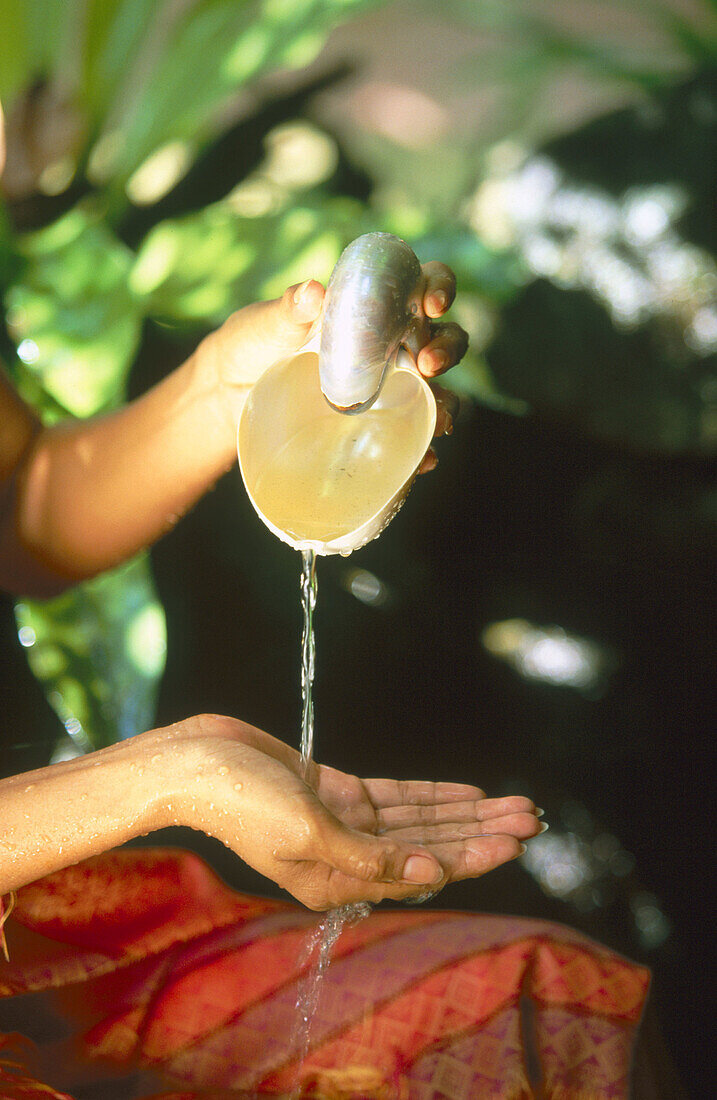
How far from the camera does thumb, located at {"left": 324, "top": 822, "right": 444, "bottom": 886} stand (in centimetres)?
45

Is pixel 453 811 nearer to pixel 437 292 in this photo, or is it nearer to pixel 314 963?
pixel 314 963

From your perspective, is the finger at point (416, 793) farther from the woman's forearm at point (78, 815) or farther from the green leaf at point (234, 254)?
the green leaf at point (234, 254)

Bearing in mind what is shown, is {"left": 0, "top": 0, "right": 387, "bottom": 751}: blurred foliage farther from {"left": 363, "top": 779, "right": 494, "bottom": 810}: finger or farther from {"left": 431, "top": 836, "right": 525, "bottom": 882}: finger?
{"left": 431, "top": 836, "right": 525, "bottom": 882}: finger

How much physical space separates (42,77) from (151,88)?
0.14 metres

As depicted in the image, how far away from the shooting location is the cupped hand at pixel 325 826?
0.46 m

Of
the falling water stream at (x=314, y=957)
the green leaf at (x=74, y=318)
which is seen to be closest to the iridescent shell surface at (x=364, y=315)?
the falling water stream at (x=314, y=957)

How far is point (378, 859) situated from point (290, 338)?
0.37 meters

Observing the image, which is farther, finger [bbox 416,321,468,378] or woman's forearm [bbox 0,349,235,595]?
woman's forearm [bbox 0,349,235,595]

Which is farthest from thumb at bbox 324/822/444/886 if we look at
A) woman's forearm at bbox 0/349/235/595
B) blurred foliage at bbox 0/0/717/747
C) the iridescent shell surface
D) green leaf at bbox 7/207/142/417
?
green leaf at bbox 7/207/142/417

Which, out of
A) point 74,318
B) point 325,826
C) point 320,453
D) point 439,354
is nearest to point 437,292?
point 439,354

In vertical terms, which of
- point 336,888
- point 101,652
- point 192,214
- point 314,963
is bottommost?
point 101,652

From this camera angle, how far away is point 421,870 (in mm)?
462

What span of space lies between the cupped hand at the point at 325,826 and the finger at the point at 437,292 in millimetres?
284

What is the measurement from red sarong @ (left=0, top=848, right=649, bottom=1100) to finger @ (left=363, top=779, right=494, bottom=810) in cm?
8
